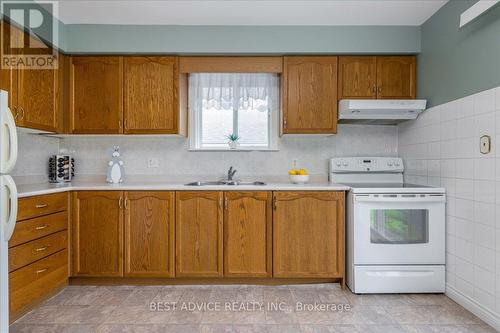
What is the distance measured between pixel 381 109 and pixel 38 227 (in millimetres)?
2952

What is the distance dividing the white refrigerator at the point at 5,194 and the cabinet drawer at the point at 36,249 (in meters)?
0.36

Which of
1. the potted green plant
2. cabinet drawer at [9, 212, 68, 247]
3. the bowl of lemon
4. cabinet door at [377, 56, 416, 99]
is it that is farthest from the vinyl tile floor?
cabinet door at [377, 56, 416, 99]

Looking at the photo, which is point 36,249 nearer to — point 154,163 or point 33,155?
point 33,155

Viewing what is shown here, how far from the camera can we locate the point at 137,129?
3.33m

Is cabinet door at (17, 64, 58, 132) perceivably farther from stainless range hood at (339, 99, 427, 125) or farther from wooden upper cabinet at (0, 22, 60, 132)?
stainless range hood at (339, 99, 427, 125)

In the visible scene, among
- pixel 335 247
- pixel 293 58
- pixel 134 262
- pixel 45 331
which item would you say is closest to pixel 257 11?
pixel 293 58

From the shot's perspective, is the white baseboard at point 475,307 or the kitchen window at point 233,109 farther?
the kitchen window at point 233,109

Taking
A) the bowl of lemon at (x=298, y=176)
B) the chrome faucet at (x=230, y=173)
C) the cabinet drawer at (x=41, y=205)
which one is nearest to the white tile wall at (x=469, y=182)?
the bowl of lemon at (x=298, y=176)

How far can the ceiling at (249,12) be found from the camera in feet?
9.29

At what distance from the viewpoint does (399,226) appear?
289 centimetres

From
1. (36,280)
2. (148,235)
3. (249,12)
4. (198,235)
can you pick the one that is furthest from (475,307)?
(36,280)

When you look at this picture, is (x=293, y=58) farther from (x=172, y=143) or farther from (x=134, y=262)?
(x=134, y=262)

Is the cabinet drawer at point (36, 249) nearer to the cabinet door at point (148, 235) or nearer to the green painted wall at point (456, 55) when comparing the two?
the cabinet door at point (148, 235)

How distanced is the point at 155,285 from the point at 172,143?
1.42 m
